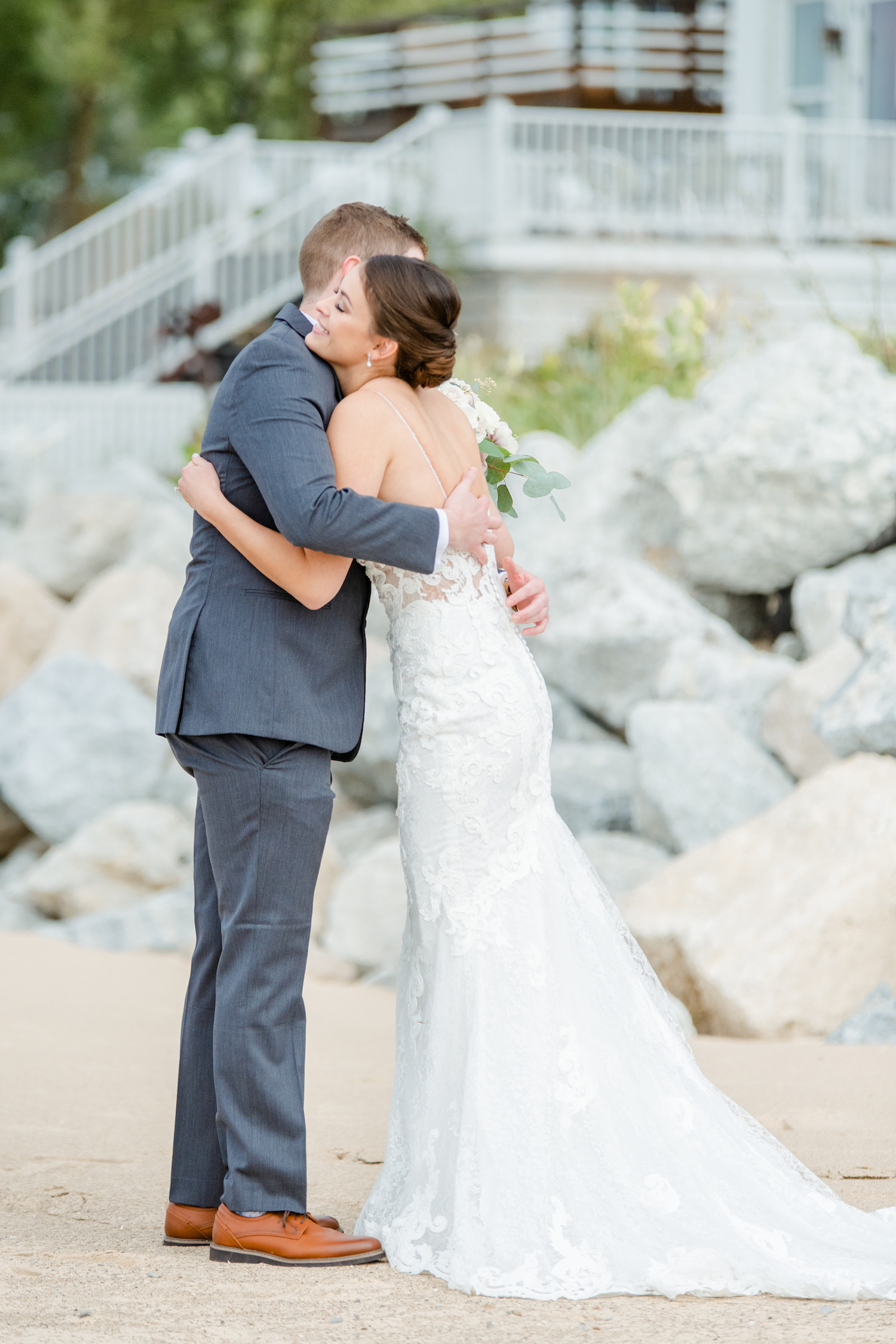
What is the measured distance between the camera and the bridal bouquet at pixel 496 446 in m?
3.11

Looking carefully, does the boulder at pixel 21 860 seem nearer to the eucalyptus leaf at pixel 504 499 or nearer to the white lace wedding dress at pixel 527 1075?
the eucalyptus leaf at pixel 504 499

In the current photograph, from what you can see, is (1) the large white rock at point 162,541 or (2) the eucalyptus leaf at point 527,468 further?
(1) the large white rock at point 162,541

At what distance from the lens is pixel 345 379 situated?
9.34 feet

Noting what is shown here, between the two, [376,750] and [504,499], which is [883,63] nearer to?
[376,750]

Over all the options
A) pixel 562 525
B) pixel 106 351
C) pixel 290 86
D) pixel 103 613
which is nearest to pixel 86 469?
A: pixel 106 351

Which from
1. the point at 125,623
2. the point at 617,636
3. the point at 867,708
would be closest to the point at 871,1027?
the point at 867,708

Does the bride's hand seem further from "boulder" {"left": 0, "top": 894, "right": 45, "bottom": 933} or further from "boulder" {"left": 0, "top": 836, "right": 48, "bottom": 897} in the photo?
"boulder" {"left": 0, "top": 836, "right": 48, "bottom": 897}

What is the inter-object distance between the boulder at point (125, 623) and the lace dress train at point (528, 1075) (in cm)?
523

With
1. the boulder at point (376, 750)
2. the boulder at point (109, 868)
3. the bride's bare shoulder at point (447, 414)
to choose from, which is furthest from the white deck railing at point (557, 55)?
the bride's bare shoulder at point (447, 414)

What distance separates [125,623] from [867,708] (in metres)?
4.43

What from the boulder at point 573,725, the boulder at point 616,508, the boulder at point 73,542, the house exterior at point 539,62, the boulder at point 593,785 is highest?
the house exterior at point 539,62

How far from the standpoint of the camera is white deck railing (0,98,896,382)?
606 inches

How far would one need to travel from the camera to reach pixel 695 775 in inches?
233

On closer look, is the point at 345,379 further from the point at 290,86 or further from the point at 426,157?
the point at 290,86
